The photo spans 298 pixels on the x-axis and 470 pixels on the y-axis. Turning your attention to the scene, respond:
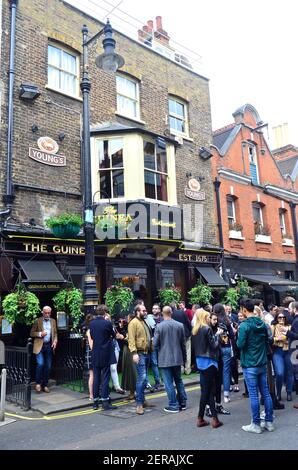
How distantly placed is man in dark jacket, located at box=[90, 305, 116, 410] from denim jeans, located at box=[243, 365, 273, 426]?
2.69 metres

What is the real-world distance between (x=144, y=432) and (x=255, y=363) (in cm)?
187

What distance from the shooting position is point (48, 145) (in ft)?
39.1

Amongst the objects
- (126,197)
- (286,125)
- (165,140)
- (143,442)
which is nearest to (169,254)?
(126,197)

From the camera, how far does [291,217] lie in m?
21.3

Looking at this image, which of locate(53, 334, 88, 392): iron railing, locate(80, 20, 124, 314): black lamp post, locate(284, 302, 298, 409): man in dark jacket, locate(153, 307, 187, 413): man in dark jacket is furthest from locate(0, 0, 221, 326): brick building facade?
locate(284, 302, 298, 409): man in dark jacket

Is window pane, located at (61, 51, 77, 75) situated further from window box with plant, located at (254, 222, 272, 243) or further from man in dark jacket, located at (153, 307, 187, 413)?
window box with plant, located at (254, 222, 272, 243)

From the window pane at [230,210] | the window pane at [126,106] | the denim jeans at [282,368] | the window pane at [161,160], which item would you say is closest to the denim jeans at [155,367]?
the denim jeans at [282,368]

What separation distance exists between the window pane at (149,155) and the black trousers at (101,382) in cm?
744

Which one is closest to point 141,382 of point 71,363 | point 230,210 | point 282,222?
point 71,363

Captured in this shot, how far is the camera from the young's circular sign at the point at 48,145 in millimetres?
11709

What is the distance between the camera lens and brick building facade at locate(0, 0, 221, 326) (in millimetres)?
11094

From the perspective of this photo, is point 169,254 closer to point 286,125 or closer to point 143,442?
point 143,442

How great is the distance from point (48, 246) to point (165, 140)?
18.5 feet
